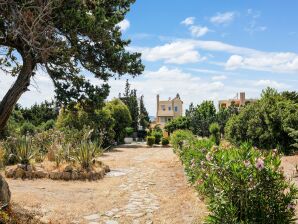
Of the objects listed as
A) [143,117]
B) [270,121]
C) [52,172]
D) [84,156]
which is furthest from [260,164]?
[143,117]

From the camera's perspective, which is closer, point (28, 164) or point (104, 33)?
point (104, 33)

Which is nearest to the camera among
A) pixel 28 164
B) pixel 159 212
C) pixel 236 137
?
pixel 159 212

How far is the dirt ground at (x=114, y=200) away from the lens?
22.0 feet

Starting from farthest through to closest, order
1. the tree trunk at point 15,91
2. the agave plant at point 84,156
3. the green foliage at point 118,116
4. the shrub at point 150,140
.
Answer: the shrub at point 150,140
the green foliage at point 118,116
the agave plant at point 84,156
the tree trunk at point 15,91

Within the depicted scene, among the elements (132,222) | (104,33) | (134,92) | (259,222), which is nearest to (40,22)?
(104,33)

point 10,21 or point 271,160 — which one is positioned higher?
point 10,21

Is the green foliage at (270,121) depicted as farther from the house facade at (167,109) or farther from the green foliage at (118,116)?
the house facade at (167,109)

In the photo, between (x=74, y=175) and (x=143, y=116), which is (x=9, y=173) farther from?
(x=143, y=116)

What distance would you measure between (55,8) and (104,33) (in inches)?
36.5

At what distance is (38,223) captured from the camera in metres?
6.05

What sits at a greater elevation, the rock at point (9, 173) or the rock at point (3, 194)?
the rock at point (3, 194)

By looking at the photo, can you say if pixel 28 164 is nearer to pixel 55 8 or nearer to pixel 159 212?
pixel 159 212

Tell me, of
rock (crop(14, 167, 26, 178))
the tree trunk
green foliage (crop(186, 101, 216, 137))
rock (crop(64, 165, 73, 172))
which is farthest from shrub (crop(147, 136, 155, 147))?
the tree trunk

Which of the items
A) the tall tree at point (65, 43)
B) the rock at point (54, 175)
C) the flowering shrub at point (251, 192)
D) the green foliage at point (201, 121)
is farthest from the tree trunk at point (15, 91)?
the green foliage at point (201, 121)
